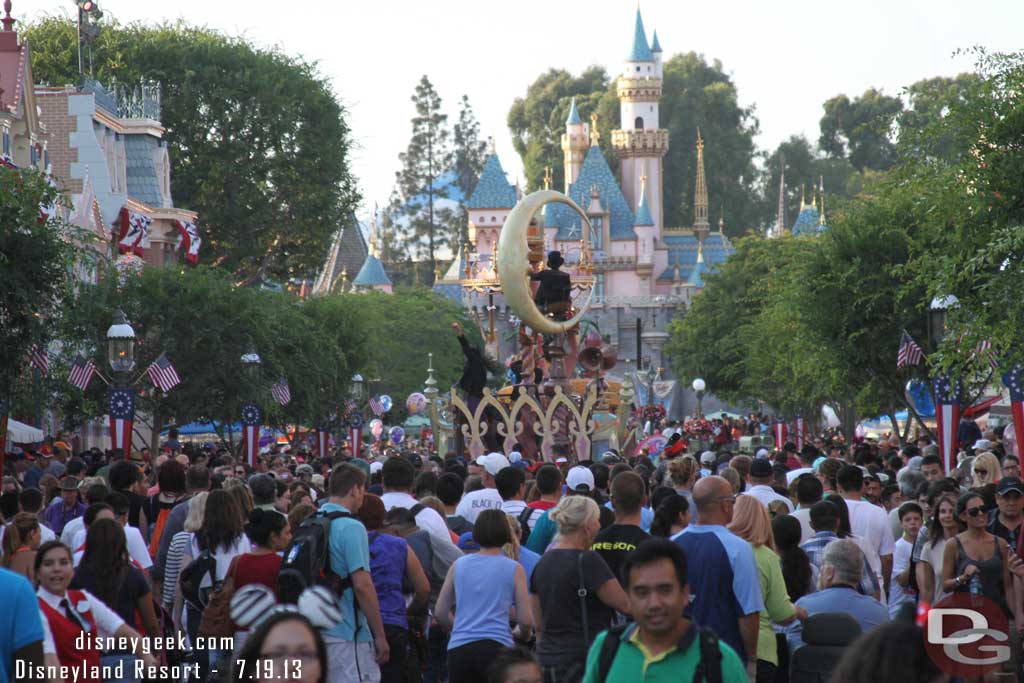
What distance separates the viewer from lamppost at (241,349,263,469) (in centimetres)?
3744

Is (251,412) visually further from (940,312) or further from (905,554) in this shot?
(905,554)

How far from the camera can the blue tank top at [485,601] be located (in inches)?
369

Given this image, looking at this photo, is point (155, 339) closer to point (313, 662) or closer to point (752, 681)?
point (752, 681)

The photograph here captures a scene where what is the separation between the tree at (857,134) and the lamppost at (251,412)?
93.5m

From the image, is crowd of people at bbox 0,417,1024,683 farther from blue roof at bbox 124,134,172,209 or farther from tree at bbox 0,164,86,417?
blue roof at bbox 124,134,172,209

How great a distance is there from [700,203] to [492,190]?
1685 cm

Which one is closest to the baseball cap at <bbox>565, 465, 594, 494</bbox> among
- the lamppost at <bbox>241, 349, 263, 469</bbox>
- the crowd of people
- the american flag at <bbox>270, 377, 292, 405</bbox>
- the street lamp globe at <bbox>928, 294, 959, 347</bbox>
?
the crowd of people

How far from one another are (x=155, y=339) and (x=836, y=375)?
1347 centimetres

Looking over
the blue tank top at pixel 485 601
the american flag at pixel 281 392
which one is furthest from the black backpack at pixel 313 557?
the american flag at pixel 281 392

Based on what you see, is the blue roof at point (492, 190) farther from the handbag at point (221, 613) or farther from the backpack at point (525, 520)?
the handbag at point (221, 613)

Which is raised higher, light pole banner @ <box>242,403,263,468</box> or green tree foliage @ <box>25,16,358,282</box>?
green tree foliage @ <box>25,16,358,282</box>

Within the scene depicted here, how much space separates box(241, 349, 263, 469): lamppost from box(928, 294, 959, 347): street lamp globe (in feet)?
60.8

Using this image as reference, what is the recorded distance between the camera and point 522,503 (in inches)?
489

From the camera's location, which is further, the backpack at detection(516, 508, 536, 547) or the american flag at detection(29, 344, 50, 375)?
the american flag at detection(29, 344, 50, 375)
